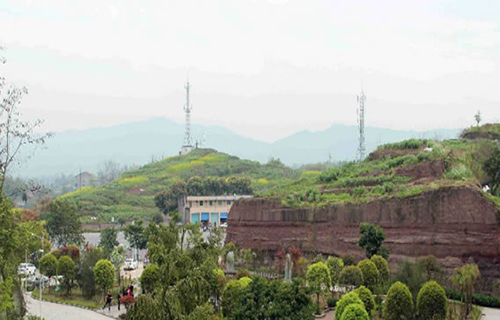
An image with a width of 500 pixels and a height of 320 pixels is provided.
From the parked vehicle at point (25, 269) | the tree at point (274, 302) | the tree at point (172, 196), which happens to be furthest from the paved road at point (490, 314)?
the tree at point (172, 196)

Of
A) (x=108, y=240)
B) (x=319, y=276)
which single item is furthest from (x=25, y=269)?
(x=319, y=276)

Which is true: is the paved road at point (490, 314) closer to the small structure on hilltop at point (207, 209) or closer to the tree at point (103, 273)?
the tree at point (103, 273)

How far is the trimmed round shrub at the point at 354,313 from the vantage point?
21.8 metres

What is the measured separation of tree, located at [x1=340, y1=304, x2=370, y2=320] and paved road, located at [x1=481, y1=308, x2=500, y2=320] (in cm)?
674

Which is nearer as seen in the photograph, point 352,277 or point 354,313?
point 354,313

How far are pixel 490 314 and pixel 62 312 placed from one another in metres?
20.1

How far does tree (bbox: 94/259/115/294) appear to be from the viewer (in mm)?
33688

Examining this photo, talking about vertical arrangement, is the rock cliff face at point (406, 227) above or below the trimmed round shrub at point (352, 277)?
above

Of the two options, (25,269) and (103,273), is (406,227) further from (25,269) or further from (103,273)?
(25,269)

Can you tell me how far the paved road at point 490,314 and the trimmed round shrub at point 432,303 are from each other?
8.10ft

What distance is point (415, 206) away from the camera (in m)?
33.2

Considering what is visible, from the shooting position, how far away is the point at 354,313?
21.8 m

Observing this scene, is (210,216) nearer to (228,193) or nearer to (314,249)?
(228,193)

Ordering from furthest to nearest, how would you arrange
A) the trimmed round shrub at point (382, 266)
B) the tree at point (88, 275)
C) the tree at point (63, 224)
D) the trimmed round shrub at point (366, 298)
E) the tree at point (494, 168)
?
the tree at point (63, 224) < the tree at point (494, 168) < the tree at point (88, 275) < the trimmed round shrub at point (382, 266) < the trimmed round shrub at point (366, 298)
